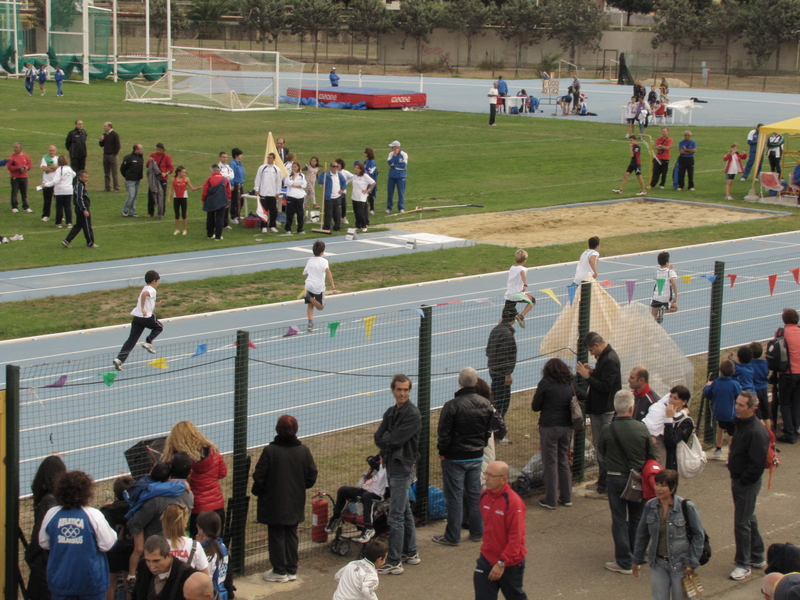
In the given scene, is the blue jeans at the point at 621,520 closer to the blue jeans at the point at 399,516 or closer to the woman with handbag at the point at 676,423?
the woman with handbag at the point at 676,423

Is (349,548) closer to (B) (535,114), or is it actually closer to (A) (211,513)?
(A) (211,513)

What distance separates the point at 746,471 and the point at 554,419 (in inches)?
76.0

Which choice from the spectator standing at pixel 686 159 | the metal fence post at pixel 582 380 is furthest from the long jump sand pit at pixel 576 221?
the metal fence post at pixel 582 380

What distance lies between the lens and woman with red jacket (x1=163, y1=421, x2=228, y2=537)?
7.64 m

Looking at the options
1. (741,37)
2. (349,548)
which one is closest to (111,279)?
(349,548)

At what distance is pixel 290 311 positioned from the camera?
17031 mm

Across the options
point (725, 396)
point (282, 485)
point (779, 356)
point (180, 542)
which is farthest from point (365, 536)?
point (779, 356)

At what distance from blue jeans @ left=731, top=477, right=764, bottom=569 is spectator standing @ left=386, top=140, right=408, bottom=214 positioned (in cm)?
1808

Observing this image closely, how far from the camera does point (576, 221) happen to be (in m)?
26.2

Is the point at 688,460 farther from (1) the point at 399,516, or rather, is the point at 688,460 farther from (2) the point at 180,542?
(2) the point at 180,542

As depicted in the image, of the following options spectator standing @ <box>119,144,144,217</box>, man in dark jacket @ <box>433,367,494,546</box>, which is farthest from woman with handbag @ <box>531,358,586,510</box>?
spectator standing @ <box>119,144,144,217</box>

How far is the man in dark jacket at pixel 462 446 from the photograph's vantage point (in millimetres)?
8805

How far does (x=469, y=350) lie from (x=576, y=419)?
4.24 metres

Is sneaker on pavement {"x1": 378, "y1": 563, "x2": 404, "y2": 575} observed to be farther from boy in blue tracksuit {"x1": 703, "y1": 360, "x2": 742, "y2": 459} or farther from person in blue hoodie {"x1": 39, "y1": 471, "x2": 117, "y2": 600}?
boy in blue tracksuit {"x1": 703, "y1": 360, "x2": 742, "y2": 459}
